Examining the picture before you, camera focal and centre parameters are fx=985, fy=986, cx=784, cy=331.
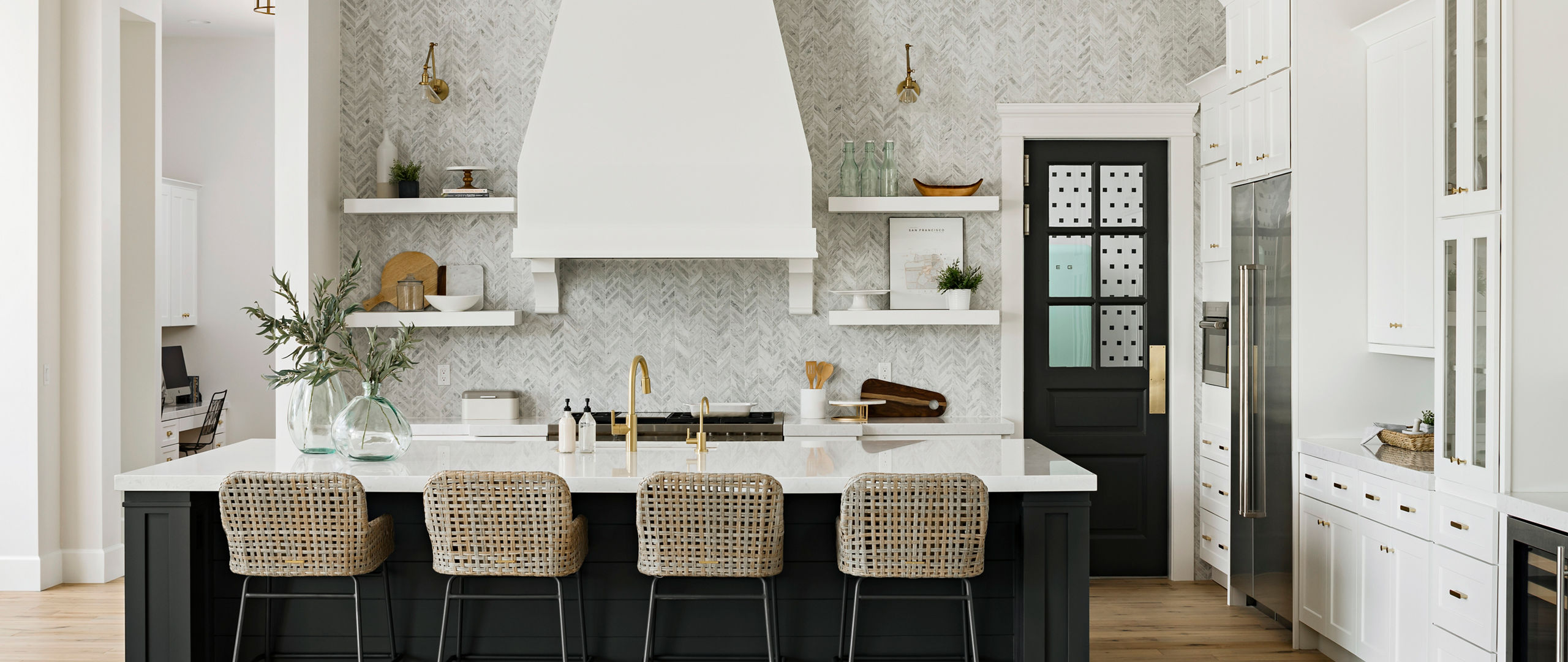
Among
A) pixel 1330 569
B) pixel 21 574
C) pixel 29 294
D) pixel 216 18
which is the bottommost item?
pixel 21 574

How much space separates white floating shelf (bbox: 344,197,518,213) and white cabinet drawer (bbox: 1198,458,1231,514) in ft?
11.9

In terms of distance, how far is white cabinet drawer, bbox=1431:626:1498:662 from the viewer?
2.89 m

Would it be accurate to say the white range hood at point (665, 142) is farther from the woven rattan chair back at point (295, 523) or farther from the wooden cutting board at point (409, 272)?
the woven rattan chair back at point (295, 523)

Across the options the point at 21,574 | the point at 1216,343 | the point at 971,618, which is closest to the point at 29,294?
the point at 21,574

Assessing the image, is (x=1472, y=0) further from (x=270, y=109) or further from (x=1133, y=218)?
(x=270, y=109)

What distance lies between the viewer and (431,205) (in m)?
4.85

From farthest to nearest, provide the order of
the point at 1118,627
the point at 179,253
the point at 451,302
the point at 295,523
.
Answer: the point at 179,253, the point at 451,302, the point at 1118,627, the point at 295,523

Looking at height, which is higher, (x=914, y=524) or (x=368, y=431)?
(x=368, y=431)

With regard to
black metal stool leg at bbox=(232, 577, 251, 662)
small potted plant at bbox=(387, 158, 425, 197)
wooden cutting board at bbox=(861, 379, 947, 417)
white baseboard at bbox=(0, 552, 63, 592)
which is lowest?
white baseboard at bbox=(0, 552, 63, 592)

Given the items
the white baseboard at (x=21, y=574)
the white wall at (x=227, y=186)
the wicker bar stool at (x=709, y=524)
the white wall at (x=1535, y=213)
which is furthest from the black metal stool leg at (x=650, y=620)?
the white wall at (x=227, y=186)

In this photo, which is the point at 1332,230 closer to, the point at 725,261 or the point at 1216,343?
the point at 1216,343

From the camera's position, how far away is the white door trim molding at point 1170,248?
4934mm

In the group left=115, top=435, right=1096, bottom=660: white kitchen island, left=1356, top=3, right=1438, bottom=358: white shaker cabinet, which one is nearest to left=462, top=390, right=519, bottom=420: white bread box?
left=115, top=435, right=1096, bottom=660: white kitchen island

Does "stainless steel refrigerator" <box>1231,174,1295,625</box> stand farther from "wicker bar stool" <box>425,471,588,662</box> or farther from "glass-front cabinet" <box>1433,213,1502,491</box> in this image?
"wicker bar stool" <box>425,471,588,662</box>
